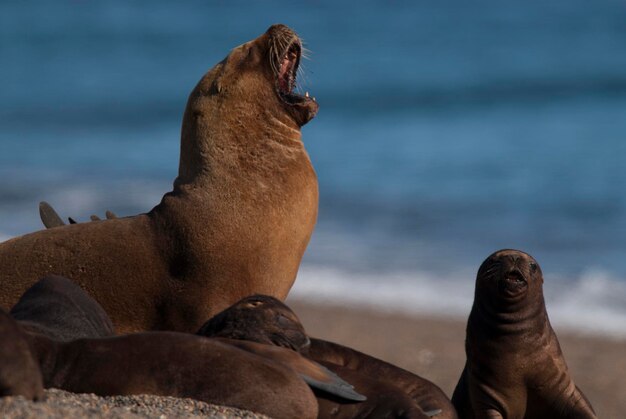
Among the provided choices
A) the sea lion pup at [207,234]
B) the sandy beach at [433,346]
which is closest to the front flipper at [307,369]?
the sea lion pup at [207,234]

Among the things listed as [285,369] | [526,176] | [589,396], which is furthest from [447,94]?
[285,369]

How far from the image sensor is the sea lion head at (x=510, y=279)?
6.79 m

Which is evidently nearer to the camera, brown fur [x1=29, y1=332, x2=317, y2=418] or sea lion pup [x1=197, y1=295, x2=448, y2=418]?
brown fur [x1=29, y1=332, x2=317, y2=418]

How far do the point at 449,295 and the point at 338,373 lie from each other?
6.15 meters

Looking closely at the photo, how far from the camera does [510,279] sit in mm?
6816

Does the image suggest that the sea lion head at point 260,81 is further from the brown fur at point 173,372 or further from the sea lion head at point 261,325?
the brown fur at point 173,372

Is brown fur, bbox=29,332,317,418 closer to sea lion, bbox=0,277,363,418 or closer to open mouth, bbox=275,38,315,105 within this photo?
sea lion, bbox=0,277,363,418

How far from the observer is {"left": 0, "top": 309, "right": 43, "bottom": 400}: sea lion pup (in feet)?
13.0

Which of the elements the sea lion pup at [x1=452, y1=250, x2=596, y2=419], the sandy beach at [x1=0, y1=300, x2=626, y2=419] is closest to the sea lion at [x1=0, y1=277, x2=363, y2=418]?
the sea lion pup at [x1=452, y1=250, x2=596, y2=419]

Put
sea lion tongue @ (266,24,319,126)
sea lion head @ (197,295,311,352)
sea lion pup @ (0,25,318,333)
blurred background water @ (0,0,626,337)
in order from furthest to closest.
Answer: blurred background water @ (0,0,626,337) → sea lion tongue @ (266,24,319,126) → sea lion pup @ (0,25,318,333) → sea lion head @ (197,295,311,352)

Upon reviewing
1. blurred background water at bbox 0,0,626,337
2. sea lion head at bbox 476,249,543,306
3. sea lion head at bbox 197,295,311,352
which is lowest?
sea lion head at bbox 197,295,311,352

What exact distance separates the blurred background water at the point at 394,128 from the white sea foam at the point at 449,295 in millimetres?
26

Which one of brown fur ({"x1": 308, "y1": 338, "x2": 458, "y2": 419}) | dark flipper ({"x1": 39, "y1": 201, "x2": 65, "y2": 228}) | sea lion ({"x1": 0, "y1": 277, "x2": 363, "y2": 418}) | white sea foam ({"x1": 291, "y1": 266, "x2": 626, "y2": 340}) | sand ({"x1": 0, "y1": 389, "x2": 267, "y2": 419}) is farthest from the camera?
white sea foam ({"x1": 291, "y1": 266, "x2": 626, "y2": 340})

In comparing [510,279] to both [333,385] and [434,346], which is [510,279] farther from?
[434,346]
